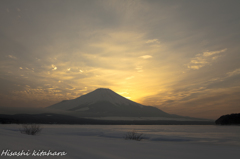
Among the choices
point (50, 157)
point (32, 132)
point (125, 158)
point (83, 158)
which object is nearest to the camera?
point (50, 157)

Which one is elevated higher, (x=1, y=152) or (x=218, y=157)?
(x=1, y=152)

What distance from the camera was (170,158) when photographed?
7.93 m

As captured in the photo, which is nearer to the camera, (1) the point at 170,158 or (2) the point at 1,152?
(2) the point at 1,152

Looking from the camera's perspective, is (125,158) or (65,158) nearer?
(65,158)

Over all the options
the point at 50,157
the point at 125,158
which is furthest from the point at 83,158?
the point at 125,158

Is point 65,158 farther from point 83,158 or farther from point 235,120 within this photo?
point 235,120

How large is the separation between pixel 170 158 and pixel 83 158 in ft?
12.3

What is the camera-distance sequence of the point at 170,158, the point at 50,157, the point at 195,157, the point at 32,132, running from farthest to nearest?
the point at 32,132 → the point at 195,157 → the point at 170,158 → the point at 50,157

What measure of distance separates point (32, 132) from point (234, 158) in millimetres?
16304

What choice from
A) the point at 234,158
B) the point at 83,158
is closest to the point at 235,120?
the point at 234,158

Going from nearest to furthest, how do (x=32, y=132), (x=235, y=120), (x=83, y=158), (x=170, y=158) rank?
(x=83, y=158), (x=170, y=158), (x=32, y=132), (x=235, y=120)

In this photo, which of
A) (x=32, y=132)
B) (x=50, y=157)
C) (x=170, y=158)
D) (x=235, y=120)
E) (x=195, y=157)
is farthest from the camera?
(x=235, y=120)

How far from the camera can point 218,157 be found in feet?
29.2

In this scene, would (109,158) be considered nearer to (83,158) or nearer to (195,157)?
(83,158)
